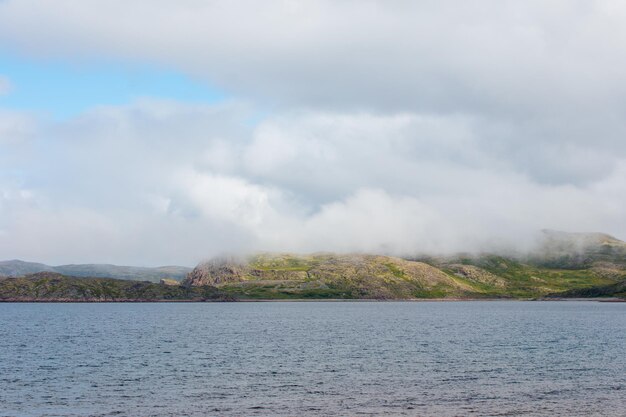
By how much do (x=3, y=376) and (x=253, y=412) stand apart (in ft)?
153

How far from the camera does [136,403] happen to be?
69250 millimetres

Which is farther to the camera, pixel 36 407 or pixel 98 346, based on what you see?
pixel 98 346

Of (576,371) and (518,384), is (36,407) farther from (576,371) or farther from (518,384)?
(576,371)

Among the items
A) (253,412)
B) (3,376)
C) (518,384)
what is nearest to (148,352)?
(3,376)

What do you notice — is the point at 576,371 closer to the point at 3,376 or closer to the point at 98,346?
the point at 3,376

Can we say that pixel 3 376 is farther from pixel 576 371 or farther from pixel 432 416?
pixel 576 371

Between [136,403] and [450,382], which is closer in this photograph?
[136,403]

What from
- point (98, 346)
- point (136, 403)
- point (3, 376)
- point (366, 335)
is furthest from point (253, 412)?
point (366, 335)

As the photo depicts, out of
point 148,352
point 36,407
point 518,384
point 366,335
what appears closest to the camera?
point 36,407

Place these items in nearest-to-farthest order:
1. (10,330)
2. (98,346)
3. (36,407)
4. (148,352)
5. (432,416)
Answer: (432,416) → (36,407) → (148,352) → (98,346) → (10,330)

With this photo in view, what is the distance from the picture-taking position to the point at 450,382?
83.1 m

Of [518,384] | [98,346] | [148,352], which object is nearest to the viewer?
[518,384]

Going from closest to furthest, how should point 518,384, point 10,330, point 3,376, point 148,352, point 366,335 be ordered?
point 518,384
point 3,376
point 148,352
point 366,335
point 10,330

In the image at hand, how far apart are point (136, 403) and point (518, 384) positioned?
49.0 meters
